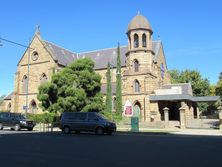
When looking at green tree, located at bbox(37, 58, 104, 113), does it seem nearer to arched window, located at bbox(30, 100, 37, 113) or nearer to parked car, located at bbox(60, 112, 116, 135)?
parked car, located at bbox(60, 112, 116, 135)

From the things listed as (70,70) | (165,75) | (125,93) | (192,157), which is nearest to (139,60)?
(125,93)

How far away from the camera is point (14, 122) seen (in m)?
30.6

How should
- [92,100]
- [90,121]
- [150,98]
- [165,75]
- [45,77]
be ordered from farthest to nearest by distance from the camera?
1. [165,75]
2. [45,77]
3. [150,98]
4. [92,100]
5. [90,121]

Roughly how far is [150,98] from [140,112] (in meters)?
2.96

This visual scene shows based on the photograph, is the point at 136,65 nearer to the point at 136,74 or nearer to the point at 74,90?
the point at 136,74

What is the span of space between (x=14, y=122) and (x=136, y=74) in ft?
80.9

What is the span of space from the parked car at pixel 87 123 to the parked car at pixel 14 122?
596cm

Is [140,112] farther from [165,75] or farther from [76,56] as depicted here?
[76,56]

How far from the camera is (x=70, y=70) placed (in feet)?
129

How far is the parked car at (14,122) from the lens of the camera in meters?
30.5

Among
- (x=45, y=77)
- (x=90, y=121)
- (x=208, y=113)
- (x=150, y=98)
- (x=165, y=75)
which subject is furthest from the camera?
(x=208, y=113)

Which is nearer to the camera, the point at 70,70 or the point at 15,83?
the point at 70,70

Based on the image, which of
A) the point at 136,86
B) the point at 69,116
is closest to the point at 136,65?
the point at 136,86

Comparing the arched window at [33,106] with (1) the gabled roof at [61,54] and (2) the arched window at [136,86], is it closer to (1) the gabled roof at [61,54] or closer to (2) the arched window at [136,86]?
(1) the gabled roof at [61,54]
